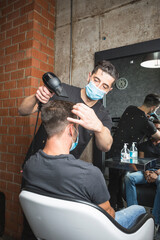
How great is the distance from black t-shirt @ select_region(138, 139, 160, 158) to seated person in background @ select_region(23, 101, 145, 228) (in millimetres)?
1329

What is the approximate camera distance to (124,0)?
2.23m

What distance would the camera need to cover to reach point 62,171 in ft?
3.38

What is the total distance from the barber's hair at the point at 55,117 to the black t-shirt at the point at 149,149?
4.49 ft

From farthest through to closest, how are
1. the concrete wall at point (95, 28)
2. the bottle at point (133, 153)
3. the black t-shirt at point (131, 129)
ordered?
1. the black t-shirt at point (131, 129)
2. the bottle at point (133, 153)
3. the concrete wall at point (95, 28)

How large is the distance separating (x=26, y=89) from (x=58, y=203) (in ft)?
6.02

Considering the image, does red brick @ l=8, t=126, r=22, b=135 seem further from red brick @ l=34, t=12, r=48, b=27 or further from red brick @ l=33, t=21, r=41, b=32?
red brick @ l=34, t=12, r=48, b=27

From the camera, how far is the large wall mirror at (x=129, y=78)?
219 cm

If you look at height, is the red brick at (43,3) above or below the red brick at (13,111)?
above

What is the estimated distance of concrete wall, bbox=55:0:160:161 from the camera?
2.11 meters

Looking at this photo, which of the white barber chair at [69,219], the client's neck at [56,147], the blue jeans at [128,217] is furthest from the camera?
the blue jeans at [128,217]

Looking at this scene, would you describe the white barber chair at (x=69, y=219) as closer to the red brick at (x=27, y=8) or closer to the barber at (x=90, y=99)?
the barber at (x=90, y=99)

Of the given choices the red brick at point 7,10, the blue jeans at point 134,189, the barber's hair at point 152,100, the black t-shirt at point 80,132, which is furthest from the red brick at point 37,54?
the blue jeans at point 134,189

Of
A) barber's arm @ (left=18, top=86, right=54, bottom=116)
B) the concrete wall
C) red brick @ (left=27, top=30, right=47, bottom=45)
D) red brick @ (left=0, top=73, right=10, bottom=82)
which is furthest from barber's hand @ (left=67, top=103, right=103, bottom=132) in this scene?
red brick @ (left=0, top=73, right=10, bottom=82)

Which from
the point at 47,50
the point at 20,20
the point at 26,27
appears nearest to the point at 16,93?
the point at 47,50
